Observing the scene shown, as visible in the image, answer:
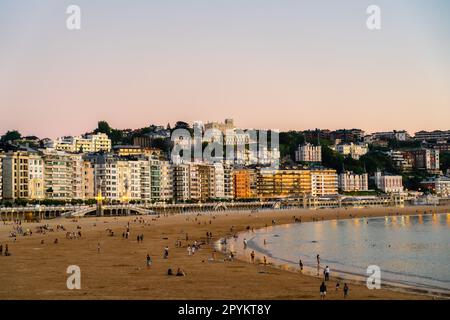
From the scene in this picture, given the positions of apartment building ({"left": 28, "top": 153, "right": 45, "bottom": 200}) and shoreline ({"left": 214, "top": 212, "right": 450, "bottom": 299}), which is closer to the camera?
shoreline ({"left": 214, "top": 212, "right": 450, "bottom": 299})

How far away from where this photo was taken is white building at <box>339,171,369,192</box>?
636ft

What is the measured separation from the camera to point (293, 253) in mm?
47562

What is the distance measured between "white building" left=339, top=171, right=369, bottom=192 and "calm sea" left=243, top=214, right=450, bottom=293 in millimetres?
120760

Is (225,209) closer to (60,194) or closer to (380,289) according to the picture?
(60,194)

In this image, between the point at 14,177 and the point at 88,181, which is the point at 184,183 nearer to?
the point at 88,181

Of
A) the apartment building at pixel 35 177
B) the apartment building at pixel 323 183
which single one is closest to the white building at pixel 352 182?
the apartment building at pixel 323 183

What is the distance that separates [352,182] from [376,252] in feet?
489

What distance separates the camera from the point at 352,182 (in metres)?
196

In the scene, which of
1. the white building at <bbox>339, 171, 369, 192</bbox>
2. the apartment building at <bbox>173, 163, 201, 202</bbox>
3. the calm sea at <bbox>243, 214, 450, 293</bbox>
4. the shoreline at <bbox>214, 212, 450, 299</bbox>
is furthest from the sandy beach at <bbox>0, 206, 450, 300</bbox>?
the white building at <bbox>339, 171, 369, 192</bbox>

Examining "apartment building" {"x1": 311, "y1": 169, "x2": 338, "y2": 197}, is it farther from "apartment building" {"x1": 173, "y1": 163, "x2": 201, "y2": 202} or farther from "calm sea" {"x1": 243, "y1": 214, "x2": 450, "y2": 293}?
"calm sea" {"x1": 243, "y1": 214, "x2": 450, "y2": 293}

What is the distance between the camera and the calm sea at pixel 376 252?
35.7 meters

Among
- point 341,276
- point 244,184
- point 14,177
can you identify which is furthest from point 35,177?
point 341,276
